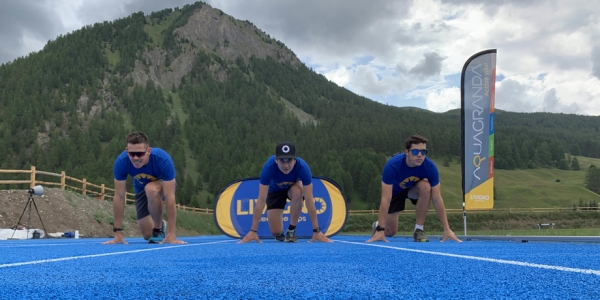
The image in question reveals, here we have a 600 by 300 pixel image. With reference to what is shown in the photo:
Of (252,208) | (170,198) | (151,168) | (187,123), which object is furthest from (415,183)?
(187,123)

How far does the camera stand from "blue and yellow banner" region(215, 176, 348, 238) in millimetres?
10883

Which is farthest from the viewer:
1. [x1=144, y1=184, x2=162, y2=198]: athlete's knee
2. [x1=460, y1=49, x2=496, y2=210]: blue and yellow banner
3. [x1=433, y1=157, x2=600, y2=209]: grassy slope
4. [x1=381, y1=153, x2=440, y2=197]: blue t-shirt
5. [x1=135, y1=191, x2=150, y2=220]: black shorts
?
[x1=433, y1=157, x2=600, y2=209]: grassy slope

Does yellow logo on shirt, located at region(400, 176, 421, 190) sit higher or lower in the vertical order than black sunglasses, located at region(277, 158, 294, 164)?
lower

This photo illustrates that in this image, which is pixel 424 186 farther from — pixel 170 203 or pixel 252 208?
pixel 252 208

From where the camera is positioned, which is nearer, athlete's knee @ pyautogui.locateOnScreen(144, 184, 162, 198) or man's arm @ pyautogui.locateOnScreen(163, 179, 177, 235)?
man's arm @ pyautogui.locateOnScreen(163, 179, 177, 235)

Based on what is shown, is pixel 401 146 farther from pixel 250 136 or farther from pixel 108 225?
pixel 108 225

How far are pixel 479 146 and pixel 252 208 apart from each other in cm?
614

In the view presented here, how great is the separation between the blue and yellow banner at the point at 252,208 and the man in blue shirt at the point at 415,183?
4.09 meters

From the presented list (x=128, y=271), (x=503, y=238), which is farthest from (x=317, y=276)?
(x=503, y=238)

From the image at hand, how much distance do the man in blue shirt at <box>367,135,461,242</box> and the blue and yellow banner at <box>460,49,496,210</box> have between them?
408 cm

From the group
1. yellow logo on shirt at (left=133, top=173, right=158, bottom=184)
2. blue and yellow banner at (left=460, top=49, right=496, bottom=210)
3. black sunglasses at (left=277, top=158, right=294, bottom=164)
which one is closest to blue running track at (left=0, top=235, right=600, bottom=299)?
black sunglasses at (left=277, top=158, right=294, bottom=164)

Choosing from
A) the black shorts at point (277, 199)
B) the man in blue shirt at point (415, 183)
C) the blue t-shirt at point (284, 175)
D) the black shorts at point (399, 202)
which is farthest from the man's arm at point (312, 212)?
the black shorts at point (399, 202)

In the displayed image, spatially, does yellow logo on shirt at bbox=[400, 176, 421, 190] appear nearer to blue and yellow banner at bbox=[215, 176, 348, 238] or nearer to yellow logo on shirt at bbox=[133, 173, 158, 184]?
yellow logo on shirt at bbox=[133, 173, 158, 184]

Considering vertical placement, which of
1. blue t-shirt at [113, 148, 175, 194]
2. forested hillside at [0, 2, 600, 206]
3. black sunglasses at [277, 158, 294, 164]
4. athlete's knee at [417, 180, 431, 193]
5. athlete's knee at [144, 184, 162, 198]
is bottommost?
athlete's knee at [144, 184, 162, 198]
